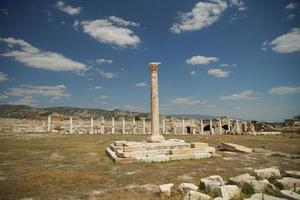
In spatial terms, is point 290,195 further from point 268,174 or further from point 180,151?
point 180,151

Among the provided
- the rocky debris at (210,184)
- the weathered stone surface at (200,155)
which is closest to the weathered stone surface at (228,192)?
the rocky debris at (210,184)

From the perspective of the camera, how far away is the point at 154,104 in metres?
17.3

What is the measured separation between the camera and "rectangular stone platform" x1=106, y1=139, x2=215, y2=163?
13.0 meters

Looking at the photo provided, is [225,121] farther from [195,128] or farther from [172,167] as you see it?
[172,167]

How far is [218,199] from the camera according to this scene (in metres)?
6.02

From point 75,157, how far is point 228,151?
9.92 meters

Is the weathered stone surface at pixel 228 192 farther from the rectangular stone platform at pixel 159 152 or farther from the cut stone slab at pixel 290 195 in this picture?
the rectangular stone platform at pixel 159 152

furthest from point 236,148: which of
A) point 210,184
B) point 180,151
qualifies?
point 210,184

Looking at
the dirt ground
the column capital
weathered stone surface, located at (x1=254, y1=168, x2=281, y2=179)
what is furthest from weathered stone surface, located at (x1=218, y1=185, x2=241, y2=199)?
the column capital

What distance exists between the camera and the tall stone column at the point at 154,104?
16.9 meters

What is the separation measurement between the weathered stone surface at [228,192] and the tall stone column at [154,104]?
9.97m

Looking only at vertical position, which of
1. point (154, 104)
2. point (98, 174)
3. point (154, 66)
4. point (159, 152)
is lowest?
point (98, 174)

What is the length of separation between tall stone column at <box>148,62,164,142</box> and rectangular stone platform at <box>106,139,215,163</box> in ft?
6.72

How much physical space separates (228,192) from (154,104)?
36.4 ft
